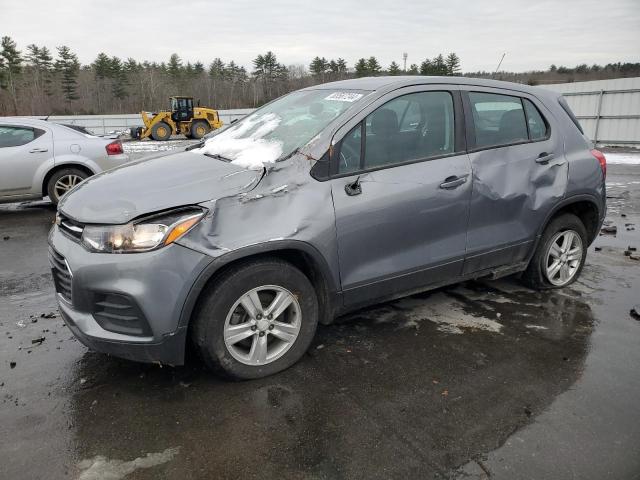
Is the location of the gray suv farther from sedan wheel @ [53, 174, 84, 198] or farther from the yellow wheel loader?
the yellow wheel loader

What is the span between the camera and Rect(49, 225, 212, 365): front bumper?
2658 millimetres

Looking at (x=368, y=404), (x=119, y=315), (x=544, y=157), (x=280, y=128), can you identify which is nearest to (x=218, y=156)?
(x=280, y=128)

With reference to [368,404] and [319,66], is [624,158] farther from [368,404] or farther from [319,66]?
[319,66]

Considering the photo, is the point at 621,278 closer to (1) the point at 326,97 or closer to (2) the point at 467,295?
(2) the point at 467,295

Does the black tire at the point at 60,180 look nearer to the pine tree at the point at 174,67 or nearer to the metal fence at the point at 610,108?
the metal fence at the point at 610,108

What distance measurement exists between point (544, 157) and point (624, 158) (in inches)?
524

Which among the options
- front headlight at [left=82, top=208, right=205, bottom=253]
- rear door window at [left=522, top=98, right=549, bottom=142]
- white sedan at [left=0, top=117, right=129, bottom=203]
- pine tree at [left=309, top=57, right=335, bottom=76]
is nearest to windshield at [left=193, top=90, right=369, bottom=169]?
front headlight at [left=82, top=208, right=205, bottom=253]

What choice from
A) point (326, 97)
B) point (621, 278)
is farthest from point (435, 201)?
point (621, 278)

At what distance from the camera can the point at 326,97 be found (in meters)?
3.73

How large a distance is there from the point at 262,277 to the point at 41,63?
89989 millimetres

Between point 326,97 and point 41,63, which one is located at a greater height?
point 41,63

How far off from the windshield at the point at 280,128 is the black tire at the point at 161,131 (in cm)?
2526

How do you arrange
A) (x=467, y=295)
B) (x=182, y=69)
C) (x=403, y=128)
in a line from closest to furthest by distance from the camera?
(x=403, y=128) → (x=467, y=295) → (x=182, y=69)

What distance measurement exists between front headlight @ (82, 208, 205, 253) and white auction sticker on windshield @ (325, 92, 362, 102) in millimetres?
1369
